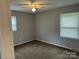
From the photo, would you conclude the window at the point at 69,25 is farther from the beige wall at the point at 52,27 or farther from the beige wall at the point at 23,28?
the beige wall at the point at 23,28

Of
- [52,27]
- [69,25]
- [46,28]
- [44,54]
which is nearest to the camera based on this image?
[44,54]

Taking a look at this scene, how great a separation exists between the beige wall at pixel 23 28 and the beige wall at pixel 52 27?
1.73 ft

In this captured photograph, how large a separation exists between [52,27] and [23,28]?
1.98 meters

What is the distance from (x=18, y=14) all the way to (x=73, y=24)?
329 cm

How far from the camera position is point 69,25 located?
4230 mm

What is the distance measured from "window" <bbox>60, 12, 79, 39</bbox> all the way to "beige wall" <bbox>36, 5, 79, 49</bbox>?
20cm

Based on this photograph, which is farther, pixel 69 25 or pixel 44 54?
pixel 69 25

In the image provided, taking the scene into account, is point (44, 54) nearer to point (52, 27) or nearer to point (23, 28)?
point (52, 27)

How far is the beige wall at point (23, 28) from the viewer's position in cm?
527

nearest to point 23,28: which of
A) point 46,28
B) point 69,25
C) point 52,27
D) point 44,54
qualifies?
point 46,28

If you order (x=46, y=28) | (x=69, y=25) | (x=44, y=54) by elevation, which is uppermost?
(x=69, y=25)

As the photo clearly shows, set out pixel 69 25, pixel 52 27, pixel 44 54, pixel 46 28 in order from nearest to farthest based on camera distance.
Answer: pixel 44 54 → pixel 69 25 → pixel 52 27 → pixel 46 28

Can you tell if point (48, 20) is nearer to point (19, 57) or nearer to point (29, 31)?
point (29, 31)

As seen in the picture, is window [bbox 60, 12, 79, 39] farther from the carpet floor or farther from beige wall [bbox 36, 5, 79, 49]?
Answer: the carpet floor
